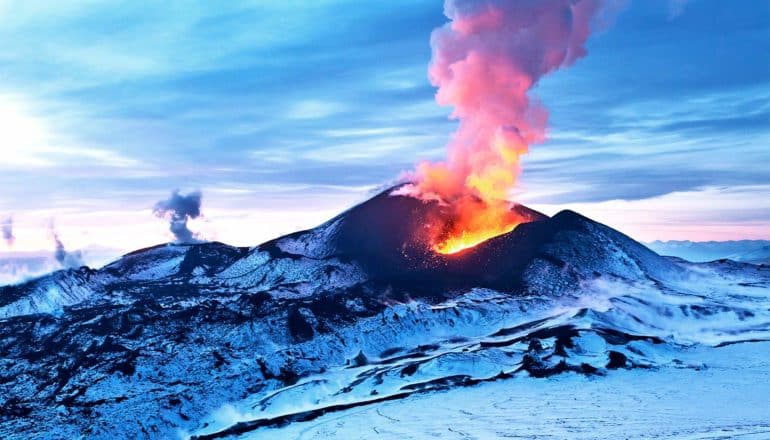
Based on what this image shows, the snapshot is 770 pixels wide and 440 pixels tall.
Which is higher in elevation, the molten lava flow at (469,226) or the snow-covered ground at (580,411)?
the molten lava flow at (469,226)

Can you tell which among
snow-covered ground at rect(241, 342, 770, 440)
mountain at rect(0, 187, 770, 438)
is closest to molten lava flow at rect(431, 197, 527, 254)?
mountain at rect(0, 187, 770, 438)

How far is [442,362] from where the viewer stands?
8669 cm

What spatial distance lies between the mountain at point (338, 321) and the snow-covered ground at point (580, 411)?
3.15 meters

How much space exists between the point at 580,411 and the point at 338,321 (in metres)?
41.0

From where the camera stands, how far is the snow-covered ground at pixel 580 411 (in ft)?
209

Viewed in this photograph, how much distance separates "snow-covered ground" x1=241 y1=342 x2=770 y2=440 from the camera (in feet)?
209

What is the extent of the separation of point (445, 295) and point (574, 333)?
2668 centimetres

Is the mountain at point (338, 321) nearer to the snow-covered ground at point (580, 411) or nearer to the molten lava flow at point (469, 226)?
the snow-covered ground at point (580, 411)

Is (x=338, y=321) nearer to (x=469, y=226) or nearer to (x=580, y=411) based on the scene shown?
(x=580, y=411)

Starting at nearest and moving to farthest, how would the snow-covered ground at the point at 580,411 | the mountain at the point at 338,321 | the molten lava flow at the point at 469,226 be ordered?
the snow-covered ground at the point at 580,411 < the mountain at the point at 338,321 < the molten lava flow at the point at 469,226

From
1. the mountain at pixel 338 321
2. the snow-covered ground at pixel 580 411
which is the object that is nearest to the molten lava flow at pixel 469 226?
the mountain at pixel 338 321

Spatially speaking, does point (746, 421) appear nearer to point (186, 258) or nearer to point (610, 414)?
point (610, 414)

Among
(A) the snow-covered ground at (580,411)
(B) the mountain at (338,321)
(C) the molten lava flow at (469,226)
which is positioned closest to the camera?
(A) the snow-covered ground at (580,411)

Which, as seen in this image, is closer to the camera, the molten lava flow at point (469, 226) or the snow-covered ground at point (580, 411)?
the snow-covered ground at point (580, 411)
